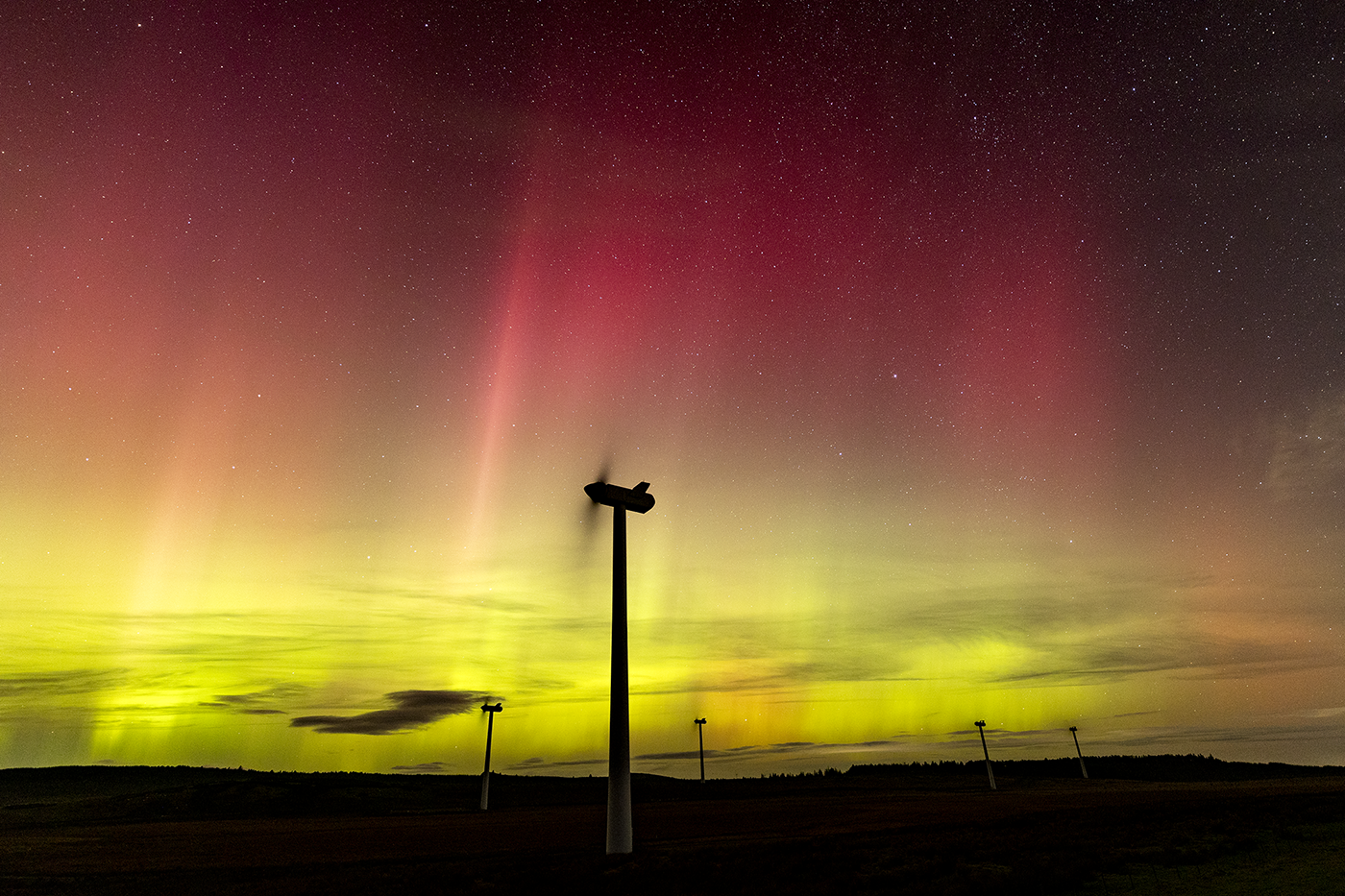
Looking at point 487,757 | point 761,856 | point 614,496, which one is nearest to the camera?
point 761,856

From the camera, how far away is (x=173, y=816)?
95438 mm

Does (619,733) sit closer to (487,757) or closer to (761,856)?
(761,856)

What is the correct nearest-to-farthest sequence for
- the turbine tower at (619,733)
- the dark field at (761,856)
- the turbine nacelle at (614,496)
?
the dark field at (761,856), the turbine tower at (619,733), the turbine nacelle at (614,496)

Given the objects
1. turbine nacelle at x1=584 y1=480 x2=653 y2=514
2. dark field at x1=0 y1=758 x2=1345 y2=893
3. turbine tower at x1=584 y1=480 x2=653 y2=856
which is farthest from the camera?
turbine nacelle at x1=584 y1=480 x2=653 y2=514

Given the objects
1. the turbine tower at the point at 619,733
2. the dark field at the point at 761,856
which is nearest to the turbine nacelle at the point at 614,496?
the turbine tower at the point at 619,733

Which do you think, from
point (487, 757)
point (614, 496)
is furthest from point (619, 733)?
point (487, 757)

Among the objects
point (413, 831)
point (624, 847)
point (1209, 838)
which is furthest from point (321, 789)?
point (1209, 838)

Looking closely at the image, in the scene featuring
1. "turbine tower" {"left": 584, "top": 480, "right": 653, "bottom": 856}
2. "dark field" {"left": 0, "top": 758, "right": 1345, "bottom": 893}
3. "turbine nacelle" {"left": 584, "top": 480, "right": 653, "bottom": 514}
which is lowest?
"dark field" {"left": 0, "top": 758, "right": 1345, "bottom": 893}

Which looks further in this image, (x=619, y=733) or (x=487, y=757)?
(x=487, y=757)

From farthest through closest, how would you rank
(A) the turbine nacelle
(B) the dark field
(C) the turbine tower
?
(A) the turbine nacelle
(C) the turbine tower
(B) the dark field

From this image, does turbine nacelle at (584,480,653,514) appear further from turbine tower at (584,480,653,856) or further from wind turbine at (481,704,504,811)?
wind turbine at (481,704,504,811)

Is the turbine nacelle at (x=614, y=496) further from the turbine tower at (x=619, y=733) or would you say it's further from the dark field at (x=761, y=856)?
the dark field at (x=761, y=856)

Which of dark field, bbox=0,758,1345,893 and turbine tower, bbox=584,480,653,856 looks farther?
turbine tower, bbox=584,480,653,856

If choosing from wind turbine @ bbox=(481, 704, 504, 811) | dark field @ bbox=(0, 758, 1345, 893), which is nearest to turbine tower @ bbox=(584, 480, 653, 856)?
dark field @ bbox=(0, 758, 1345, 893)
